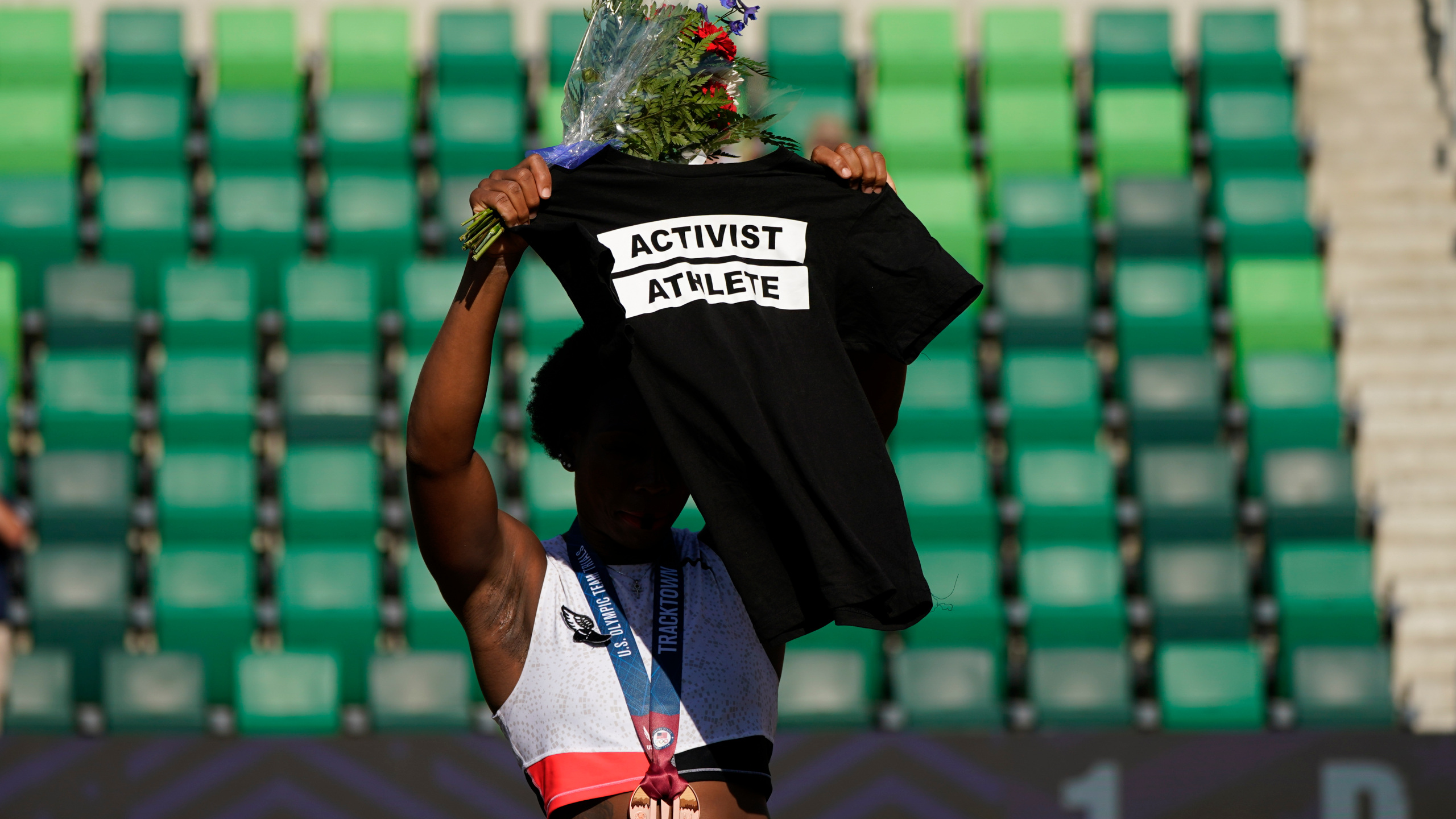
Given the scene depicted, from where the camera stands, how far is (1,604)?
279 inches

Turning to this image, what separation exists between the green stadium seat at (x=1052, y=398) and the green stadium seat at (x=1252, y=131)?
1805 mm

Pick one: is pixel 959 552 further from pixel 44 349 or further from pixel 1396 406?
pixel 44 349

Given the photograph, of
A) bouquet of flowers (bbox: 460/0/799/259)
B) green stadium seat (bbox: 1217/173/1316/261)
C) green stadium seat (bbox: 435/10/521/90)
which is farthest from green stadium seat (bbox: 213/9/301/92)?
bouquet of flowers (bbox: 460/0/799/259)

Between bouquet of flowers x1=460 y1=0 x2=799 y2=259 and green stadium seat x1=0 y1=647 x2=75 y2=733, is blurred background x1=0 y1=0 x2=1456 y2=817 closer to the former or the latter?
green stadium seat x1=0 y1=647 x2=75 y2=733

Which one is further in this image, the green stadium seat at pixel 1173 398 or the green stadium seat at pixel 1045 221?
the green stadium seat at pixel 1045 221

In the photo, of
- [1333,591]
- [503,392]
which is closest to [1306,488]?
[1333,591]

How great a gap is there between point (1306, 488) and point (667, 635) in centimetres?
595

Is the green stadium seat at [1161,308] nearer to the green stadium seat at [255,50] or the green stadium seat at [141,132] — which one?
the green stadium seat at [255,50]

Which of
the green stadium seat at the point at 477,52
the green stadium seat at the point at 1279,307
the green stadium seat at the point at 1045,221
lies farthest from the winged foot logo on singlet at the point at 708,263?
the green stadium seat at the point at 477,52

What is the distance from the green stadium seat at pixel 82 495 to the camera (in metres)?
7.39

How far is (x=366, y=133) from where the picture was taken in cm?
884

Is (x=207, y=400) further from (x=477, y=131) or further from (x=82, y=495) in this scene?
(x=477, y=131)

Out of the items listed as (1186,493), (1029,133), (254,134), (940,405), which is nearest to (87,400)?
(254,134)

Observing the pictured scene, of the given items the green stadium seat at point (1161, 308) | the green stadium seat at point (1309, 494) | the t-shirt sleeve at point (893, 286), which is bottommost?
the green stadium seat at point (1309, 494)
